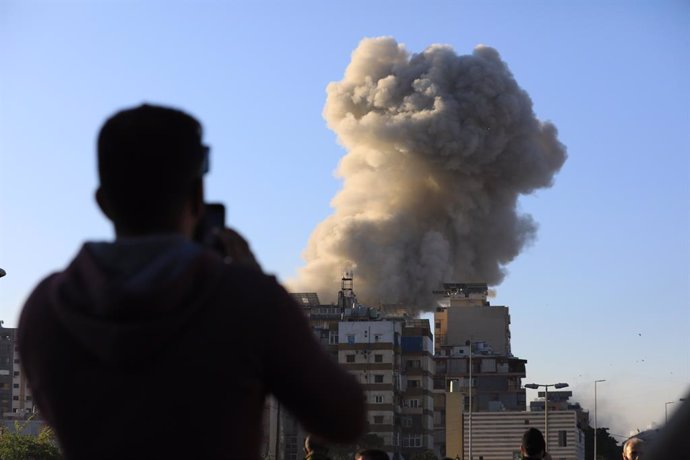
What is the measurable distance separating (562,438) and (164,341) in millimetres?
88302

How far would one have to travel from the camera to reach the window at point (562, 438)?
88.5m

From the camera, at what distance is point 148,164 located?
9.05ft

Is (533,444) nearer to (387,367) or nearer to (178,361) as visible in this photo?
(178,361)

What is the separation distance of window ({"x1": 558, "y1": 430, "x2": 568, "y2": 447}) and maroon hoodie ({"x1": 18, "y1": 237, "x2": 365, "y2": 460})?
288ft

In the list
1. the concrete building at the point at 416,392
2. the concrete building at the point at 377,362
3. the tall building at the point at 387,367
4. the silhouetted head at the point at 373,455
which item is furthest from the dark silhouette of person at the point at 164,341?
the concrete building at the point at 416,392

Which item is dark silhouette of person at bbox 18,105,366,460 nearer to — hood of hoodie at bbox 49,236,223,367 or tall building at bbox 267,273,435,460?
hood of hoodie at bbox 49,236,223,367

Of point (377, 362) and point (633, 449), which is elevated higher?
point (377, 362)

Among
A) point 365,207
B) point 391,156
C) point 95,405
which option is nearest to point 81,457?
point 95,405

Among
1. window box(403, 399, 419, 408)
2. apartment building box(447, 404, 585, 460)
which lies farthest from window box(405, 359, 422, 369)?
apartment building box(447, 404, 585, 460)

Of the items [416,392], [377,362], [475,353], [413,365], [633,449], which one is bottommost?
[633,449]

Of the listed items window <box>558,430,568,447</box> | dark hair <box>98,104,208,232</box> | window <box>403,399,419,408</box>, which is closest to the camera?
dark hair <box>98,104,208,232</box>

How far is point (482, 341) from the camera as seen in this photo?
144 meters

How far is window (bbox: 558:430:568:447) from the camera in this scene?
88469 mm

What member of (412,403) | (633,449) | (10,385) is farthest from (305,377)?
(10,385)
